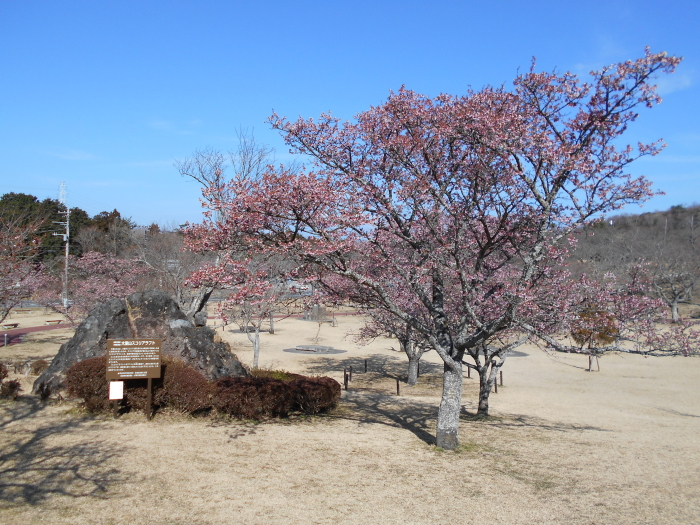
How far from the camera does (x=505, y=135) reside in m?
8.42

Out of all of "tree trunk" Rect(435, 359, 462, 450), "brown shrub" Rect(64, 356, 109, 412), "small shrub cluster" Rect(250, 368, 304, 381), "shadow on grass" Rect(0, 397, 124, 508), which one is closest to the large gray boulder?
"small shrub cluster" Rect(250, 368, 304, 381)

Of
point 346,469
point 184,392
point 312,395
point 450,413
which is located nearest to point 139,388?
point 184,392

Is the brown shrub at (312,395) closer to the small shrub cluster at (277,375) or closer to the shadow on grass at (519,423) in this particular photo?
the small shrub cluster at (277,375)

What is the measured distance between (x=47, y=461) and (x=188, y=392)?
129 inches

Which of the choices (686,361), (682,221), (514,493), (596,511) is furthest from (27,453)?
(682,221)

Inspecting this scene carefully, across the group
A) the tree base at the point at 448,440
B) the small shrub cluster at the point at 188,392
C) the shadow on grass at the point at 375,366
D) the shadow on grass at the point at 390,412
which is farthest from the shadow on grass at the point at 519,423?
the shadow on grass at the point at 375,366

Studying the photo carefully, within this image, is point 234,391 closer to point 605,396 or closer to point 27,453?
point 27,453

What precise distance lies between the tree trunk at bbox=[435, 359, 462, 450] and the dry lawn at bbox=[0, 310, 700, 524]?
0.98 ft

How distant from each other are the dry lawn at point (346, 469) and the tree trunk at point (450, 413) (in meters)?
0.30

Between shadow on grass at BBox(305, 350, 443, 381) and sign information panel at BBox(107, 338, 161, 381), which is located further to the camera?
shadow on grass at BBox(305, 350, 443, 381)

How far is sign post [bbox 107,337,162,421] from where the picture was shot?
9703mm

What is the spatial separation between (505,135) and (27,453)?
8.93 metres

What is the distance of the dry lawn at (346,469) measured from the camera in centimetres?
606

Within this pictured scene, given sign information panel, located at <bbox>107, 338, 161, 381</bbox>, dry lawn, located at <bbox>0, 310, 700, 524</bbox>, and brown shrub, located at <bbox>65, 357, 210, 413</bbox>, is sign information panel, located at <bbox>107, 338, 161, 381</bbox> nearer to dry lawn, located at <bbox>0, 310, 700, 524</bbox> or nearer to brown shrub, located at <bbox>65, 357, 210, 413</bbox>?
brown shrub, located at <bbox>65, 357, 210, 413</bbox>
